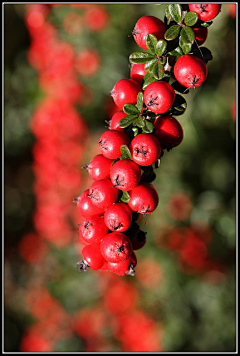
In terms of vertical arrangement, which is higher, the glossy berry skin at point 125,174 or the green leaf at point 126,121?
the green leaf at point 126,121

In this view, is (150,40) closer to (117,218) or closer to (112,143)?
(112,143)

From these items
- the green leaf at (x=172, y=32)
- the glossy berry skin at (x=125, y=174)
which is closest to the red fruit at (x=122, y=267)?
the glossy berry skin at (x=125, y=174)

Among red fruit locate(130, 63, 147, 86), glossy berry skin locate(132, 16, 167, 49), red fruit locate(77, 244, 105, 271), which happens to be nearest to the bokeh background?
red fruit locate(77, 244, 105, 271)

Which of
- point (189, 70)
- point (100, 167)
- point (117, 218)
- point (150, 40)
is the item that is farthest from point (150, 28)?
point (117, 218)

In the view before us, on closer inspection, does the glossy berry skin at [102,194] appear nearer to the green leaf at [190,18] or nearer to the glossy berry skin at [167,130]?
the glossy berry skin at [167,130]

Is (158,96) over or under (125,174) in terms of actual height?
over
